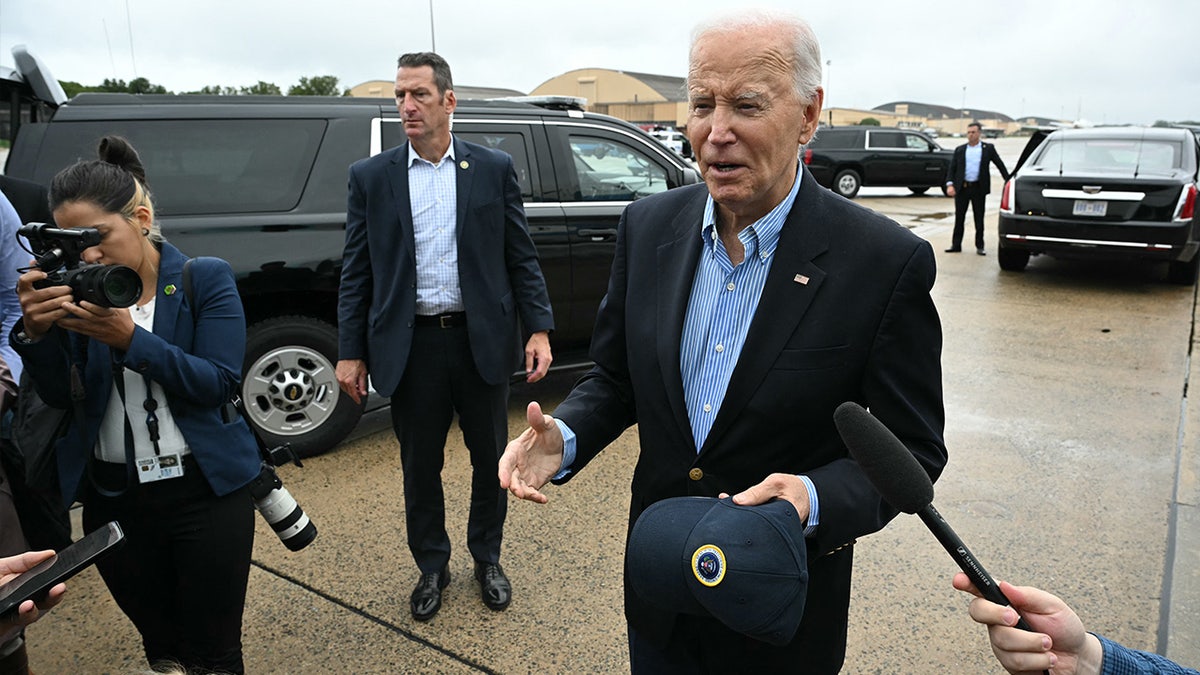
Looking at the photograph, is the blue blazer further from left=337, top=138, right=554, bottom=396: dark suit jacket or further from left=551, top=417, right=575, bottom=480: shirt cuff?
left=551, top=417, right=575, bottom=480: shirt cuff

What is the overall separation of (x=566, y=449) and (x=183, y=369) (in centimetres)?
112

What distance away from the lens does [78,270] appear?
2086 mm

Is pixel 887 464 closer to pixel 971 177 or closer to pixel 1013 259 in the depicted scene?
pixel 1013 259

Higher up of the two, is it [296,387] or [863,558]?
[296,387]

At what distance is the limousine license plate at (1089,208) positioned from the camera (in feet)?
30.7

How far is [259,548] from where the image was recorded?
4027mm

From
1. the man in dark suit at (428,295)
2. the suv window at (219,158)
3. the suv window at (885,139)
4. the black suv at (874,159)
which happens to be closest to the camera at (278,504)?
the man in dark suit at (428,295)

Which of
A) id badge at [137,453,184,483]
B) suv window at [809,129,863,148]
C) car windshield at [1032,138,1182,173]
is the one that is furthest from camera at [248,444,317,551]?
suv window at [809,129,863,148]

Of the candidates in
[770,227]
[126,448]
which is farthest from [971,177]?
[126,448]

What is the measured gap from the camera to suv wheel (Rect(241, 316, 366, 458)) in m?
4.79

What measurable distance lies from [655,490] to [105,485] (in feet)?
5.17

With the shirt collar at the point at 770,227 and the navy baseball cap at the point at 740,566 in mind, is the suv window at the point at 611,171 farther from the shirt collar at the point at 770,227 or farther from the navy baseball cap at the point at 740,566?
the navy baseball cap at the point at 740,566

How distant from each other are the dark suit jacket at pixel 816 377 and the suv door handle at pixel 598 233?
3736mm

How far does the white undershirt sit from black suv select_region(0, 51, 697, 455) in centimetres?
247
